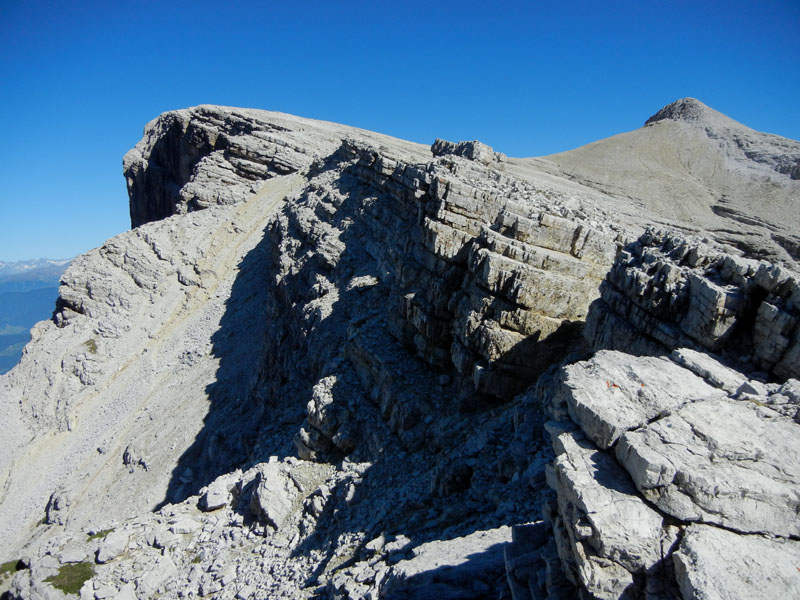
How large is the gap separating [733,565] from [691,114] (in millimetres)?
94758

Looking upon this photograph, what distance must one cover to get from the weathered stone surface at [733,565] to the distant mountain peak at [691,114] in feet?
293

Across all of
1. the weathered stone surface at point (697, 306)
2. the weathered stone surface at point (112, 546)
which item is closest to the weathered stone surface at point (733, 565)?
the weathered stone surface at point (697, 306)

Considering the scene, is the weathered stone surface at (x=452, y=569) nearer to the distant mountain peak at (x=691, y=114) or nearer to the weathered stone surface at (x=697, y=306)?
the weathered stone surface at (x=697, y=306)

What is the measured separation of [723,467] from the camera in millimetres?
7188

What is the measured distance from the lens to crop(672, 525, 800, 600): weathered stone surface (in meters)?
5.95

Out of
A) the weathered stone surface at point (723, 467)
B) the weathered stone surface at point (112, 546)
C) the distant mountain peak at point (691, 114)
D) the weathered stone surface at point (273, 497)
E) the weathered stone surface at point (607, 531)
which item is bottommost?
the weathered stone surface at point (112, 546)

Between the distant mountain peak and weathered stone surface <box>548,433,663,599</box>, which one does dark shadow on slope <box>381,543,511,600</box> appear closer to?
weathered stone surface <box>548,433,663,599</box>

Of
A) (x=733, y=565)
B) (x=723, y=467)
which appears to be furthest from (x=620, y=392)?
(x=733, y=565)

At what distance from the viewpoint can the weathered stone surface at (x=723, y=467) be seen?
6.73 meters

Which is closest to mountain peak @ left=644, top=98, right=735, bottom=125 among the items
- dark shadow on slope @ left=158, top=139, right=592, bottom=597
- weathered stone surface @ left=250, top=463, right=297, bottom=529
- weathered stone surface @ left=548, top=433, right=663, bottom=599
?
dark shadow on slope @ left=158, top=139, right=592, bottom=597

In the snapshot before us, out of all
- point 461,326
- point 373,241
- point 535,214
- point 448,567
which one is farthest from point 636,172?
point 448,567

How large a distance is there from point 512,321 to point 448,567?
356 inches

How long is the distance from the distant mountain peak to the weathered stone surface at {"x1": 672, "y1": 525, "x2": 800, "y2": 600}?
293 feet

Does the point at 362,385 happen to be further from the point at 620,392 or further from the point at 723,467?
the point at 723,467
